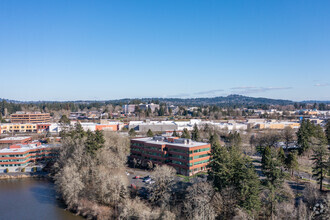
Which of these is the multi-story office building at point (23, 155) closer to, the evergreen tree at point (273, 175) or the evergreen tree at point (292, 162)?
the evergreen tree at point (273, 175)

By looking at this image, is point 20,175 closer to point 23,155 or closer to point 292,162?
point 23,155

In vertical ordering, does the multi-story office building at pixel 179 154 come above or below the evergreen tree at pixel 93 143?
below

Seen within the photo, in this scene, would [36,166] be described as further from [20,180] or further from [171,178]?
[171,178]

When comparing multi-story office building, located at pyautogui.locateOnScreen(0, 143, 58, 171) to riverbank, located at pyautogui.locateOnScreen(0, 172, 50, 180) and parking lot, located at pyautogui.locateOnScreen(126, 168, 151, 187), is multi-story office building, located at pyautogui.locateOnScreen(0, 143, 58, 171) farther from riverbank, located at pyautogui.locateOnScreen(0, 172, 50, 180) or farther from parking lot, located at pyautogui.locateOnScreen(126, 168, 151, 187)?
parking lot, located at pyautogui.locateOnScreen(126, 168, 151, 187)

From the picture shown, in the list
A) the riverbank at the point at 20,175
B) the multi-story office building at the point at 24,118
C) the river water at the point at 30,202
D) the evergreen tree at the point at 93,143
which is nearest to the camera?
the river water at the point at 30,202

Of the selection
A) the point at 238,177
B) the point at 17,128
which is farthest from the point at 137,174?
the point at 17,128

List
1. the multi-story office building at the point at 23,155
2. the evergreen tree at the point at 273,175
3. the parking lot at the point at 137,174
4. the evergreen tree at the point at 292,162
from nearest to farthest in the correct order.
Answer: the evergreen tree at the point at 273,175
the evergreen tree at the point at 292,162
the parking lot at the point at 137,174
the multi-story office building at the point at 23,155

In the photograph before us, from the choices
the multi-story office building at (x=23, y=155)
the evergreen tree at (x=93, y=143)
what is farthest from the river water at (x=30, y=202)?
the evergreen tree at (x=93, y=143)

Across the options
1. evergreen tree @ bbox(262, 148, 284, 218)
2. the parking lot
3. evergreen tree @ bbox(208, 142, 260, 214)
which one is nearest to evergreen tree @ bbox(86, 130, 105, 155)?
the parking lot
